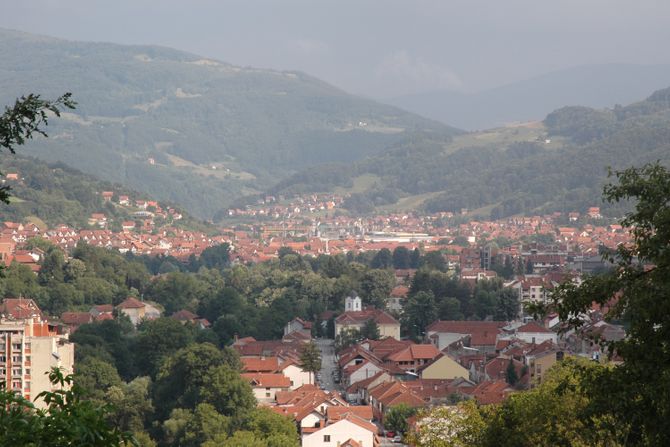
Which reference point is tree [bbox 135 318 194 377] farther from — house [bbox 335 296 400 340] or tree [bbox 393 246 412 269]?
tree [bbox 393 246 412 269]

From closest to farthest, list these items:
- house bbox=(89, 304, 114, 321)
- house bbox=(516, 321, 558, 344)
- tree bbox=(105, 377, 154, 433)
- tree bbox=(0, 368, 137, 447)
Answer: tree bbox=(0, 368, 137, 447)
tree bbox=(105, 377, 154, 433)
house bbox=(516, 321, 558, 344)
house bbox=(89, 304, 114, 321)

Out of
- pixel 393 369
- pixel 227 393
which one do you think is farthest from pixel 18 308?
pixel 227 393

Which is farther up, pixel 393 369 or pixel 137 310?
pixel 137 310

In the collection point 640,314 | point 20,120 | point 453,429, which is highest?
point 20,120

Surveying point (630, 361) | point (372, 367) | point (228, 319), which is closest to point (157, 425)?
point (372, 367)

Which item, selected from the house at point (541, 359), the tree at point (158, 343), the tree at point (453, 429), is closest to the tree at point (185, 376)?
the tree at point (158, 343)

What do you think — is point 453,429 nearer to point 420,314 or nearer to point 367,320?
point 367,320

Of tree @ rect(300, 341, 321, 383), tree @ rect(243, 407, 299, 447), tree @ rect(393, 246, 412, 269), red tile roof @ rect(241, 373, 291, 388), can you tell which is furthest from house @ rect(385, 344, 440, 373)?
tree @ rect(393, 246, 412, 269)
